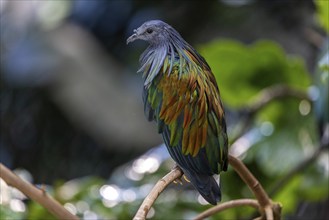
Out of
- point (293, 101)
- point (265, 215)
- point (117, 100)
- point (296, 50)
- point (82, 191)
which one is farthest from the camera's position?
point (117, 100)

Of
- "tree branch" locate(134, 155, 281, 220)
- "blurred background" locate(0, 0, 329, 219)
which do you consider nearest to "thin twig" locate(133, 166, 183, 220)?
"tree branch" locate(134, 155, 281, 220)

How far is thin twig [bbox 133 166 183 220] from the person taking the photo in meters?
0.50

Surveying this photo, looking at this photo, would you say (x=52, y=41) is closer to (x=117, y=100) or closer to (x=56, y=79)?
(x=56, y=79)

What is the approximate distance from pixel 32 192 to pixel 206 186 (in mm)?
191

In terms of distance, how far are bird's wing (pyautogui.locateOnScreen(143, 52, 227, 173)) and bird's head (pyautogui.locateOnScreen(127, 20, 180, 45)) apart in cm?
2

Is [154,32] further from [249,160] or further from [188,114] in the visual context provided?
[249,160]

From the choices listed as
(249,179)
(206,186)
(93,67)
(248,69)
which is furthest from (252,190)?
(93,67)

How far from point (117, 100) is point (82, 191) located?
811mm

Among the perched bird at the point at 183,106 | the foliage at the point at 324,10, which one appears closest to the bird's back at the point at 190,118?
the perched bird at the point at 183,106

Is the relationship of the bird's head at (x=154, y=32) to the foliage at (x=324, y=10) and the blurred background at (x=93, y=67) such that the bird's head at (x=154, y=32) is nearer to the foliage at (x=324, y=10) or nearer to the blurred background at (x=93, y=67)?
the foliage at (x=324, y=10)

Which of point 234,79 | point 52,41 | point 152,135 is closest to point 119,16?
point 52,41

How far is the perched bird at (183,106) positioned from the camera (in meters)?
0.54

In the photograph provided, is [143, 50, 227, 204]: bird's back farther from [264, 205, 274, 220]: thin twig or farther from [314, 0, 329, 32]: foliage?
[314, 0, 329, 32]: foliage

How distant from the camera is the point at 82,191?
1107mm
